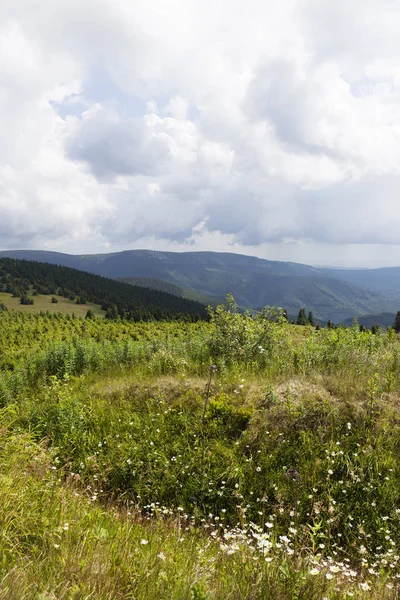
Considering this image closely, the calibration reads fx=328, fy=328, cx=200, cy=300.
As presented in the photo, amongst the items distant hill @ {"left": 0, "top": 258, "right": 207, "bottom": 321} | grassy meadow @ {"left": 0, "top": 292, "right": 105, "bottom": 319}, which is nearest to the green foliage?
distant hill @ {"left": 0, "top": 258, "right": 207, "bottom": 321}

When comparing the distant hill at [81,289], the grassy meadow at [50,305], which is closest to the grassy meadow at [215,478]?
the distant hill at [81,289]

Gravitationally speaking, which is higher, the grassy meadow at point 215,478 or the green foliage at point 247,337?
the green foliage at point 247,337

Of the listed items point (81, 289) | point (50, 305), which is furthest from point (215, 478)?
point (81, 289)

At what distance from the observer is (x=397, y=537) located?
4012 millimetres

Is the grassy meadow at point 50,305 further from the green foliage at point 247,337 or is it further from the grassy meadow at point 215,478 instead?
the grassy meadow at point 215,478

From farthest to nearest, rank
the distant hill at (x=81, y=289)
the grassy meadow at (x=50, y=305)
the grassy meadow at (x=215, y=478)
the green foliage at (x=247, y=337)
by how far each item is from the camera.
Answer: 1. the distant hill at (x=81, y=289)
2. the grassy meadow at (x=50, y=305)
3. the green foliage at (x=247, y=337)
4. the grassy meadow at (x=215, y=478)

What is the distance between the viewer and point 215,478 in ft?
16.7

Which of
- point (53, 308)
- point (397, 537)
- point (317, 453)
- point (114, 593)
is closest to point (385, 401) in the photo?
point (317, 453)

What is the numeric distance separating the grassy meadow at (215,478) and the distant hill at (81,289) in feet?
314

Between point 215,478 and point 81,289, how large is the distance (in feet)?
490

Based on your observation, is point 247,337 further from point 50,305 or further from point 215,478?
point 50,305

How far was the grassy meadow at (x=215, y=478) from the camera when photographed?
2.60 m

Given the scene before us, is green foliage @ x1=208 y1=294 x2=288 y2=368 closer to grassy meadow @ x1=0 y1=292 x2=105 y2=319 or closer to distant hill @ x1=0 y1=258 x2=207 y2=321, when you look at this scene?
distant hill @ x1=0 y1=258 x2=207 y2=321

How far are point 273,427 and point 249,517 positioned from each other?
1.65 m
